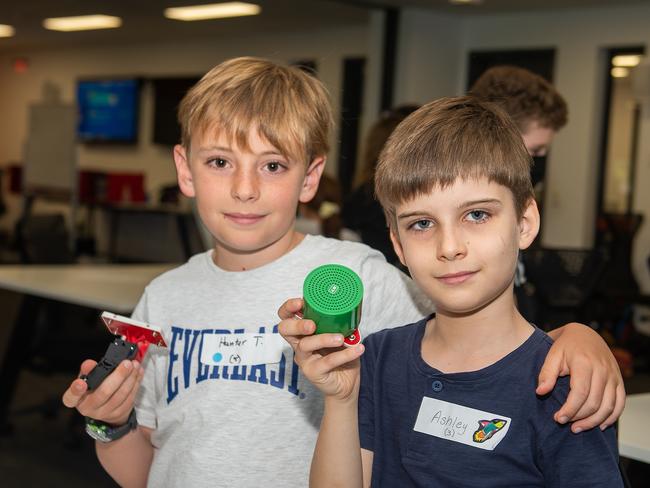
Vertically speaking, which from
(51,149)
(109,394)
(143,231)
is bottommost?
(143,231)

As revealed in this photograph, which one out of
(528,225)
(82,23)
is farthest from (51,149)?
(528,225)

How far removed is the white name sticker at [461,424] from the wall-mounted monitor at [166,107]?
992cm

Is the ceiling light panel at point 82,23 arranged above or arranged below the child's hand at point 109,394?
above

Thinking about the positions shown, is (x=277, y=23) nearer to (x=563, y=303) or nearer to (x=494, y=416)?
(x=563, y=303)

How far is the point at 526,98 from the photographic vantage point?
2.05 m

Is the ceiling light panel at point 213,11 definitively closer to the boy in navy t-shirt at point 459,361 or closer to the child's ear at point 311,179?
the child's ear at point 311,179

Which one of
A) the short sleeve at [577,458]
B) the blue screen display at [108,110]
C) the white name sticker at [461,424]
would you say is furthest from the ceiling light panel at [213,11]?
the short sleeve at [577,458]

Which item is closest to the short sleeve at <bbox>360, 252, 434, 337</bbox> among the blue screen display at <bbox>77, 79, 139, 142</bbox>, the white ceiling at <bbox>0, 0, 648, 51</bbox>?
the white ceiling at <bbox>0, 0, 648, 51</bbox>

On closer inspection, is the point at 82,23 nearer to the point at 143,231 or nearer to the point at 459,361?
the point at 143,231

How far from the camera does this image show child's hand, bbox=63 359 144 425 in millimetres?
1278

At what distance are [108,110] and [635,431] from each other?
10904 millimetres

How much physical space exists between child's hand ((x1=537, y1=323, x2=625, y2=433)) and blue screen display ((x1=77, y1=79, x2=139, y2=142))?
429 inches

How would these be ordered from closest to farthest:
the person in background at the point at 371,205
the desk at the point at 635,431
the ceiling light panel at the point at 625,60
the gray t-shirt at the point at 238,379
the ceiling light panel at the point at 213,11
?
the gray t-shirt at the point at 238,379
the desk at the point at 635,431
the person in background at the point at 371,205
the ceiling light panel at the point at 625,60
the ceiling light panel at the point at 213,11

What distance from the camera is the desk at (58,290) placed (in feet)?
11.1
